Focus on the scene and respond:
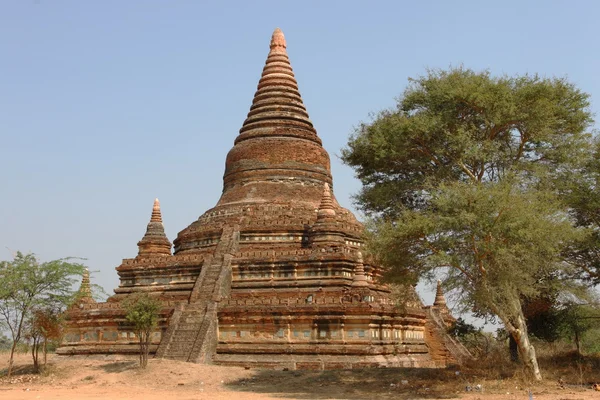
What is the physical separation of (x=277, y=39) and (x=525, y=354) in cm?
2684

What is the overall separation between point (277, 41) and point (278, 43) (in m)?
0.14

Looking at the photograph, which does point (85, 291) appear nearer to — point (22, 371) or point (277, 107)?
point (22, 371)

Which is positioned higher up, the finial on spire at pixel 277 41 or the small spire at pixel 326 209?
the finial on spire at pixel 277 41

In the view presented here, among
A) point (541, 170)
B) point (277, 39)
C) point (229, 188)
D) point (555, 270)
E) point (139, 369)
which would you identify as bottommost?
point (139, 369)

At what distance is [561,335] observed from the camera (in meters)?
24.1

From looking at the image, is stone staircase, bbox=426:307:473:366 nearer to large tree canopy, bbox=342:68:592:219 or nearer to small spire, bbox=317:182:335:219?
small spire, bbox=317:182:335:219

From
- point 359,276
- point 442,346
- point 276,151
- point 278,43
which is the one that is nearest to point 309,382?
point 359,276

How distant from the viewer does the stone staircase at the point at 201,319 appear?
24047 millimetres

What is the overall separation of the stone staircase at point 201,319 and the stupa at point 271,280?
45 millimetres

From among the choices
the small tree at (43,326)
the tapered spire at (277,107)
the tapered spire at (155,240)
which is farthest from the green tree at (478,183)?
the tapered spire at (155,240)

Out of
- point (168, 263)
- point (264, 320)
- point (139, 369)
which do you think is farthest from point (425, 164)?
point (168, 263)

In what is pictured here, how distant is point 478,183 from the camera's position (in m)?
18.5

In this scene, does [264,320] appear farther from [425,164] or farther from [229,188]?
[229,188]

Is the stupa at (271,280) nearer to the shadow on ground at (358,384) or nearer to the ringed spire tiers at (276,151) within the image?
the ringed spire tiers at (276,151)
